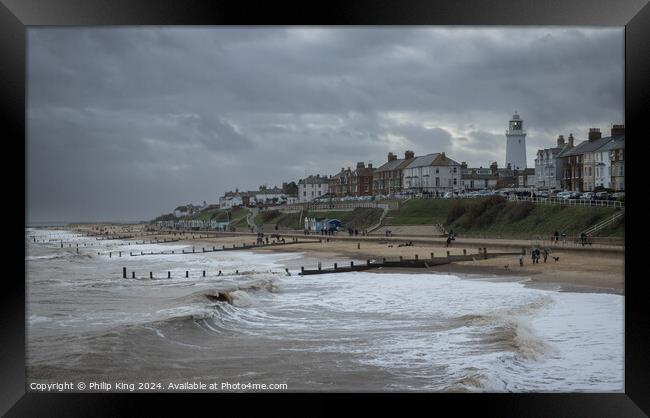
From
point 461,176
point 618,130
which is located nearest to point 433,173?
point 461,176

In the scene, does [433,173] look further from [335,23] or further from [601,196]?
[335,23]

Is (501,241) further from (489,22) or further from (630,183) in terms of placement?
(489,22)

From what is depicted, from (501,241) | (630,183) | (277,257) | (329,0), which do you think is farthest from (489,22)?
(277,257)

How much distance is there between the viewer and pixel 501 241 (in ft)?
35.7

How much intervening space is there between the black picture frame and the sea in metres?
0.22

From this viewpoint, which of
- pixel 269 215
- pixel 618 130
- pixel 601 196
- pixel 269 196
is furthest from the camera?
pixel 269 215

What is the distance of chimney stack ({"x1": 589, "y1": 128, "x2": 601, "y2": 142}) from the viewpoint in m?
8.36

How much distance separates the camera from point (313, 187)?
1112cm

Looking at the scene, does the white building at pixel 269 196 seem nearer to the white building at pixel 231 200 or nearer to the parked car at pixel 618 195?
the white building at pixel 231 200

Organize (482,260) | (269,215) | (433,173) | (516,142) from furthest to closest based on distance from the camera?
(269,215) → (482,260) → (433,173) → (516,142)

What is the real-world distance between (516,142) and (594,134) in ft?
3.64

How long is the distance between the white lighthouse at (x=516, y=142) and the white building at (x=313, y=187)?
3444 mm

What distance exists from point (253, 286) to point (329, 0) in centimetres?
635

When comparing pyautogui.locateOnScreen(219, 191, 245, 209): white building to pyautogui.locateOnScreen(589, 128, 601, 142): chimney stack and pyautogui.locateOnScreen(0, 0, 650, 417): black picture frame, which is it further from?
pyautogui.locateOnScreen(589, 128, 601, 142): chimney stack
